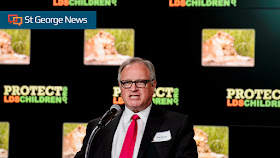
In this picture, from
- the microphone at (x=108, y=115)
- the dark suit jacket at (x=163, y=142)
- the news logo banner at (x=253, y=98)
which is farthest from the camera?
the news logo banner at (x=253, y=98)

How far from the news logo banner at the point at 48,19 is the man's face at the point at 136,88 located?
5.47ft

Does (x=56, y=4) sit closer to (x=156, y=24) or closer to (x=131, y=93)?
(x=156, y=24)

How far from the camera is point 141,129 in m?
2.35

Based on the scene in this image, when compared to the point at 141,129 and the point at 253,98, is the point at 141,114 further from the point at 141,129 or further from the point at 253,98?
the point at 253,98

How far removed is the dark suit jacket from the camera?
215 centimetres

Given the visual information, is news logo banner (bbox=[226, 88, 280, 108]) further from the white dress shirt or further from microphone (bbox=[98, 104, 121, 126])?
microphone (bbox=[98, 104, 121, 126])

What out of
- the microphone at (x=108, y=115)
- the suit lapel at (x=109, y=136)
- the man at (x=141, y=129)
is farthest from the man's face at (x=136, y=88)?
the microphone at (x=108, y=115)

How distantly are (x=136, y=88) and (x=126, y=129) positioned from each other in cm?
26

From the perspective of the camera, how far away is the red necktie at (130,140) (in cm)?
222

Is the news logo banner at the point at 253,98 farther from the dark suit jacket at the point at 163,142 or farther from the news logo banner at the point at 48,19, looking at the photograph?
the dark suit jacket at the point at 163,142

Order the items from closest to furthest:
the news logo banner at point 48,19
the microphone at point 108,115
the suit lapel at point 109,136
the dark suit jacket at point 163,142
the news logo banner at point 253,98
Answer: the microphone at point 108,115, the dark suit jacket at point 163,142, the suit lapel at point 109,136, the news logo banner at point 253,98, the news logo banner at point 48,19

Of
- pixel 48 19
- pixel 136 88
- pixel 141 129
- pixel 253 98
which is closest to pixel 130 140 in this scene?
pixel 141 129

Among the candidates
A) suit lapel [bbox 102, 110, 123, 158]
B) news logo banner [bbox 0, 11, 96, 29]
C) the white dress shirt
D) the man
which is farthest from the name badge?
news logo banner [bbox 0, 11, 96, 29]

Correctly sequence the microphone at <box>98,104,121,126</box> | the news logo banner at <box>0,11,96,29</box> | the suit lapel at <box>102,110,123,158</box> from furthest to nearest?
the news logo banner at <box>0,11,96,29</box>, the suit lapel at <box>102,110,123,158</box>, the microphone at <box>98,104,121,126</box>
